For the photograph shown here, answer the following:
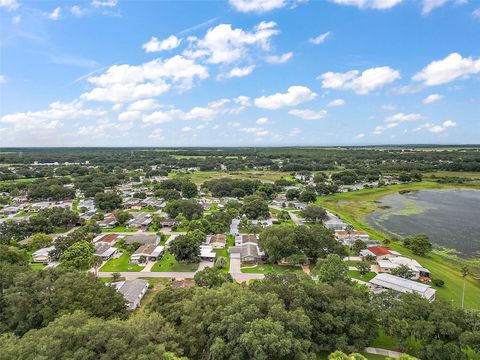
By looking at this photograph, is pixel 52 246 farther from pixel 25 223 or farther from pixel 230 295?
pixel 230 295

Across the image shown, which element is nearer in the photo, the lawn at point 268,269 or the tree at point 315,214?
the lawn at point 268,269

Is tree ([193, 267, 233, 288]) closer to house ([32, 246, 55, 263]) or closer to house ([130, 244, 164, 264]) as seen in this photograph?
house ([130, 244, 164, 264])

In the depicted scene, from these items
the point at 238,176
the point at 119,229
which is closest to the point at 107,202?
the point at 119,229

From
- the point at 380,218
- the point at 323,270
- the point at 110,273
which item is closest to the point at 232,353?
the point at 323,270

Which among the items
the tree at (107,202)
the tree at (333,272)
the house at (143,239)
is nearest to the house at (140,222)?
the house at (143,239)

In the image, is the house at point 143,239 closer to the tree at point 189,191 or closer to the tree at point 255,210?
the tree at point 255,210

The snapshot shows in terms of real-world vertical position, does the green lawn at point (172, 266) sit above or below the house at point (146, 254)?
below
